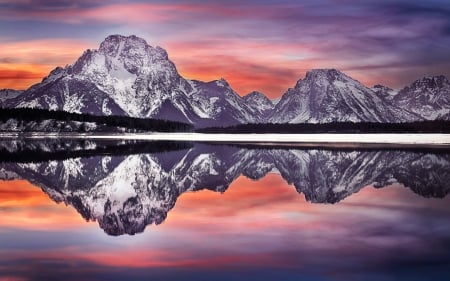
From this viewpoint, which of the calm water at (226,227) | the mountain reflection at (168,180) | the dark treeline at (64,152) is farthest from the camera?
the dark treeline at (64,152)

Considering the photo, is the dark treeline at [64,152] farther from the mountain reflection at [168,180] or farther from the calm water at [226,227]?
the calm water at [226,227]

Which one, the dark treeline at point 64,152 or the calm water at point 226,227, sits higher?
the dark treeline at point 64,152

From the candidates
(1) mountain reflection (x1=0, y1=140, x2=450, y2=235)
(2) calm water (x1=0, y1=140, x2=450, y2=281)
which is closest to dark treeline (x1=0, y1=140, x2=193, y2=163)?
(1) mountain reflection (x1=0, y1=140, x2=450, y2=235)

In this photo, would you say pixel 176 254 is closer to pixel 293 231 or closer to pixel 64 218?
pixel 293 231

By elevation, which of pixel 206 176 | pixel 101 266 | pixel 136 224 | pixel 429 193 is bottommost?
pixel 101 266

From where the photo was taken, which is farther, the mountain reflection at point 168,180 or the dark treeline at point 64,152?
the dark treeline at point 64,152

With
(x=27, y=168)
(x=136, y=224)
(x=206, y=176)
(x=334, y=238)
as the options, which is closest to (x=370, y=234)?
(x=334, y=238)

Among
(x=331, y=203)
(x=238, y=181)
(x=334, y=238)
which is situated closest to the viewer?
(x=334, y=238)

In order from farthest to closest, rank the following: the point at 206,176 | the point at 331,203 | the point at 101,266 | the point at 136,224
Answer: the point at 206,176 < the point at 331,203 < the point at 136,224 < the point at 101,266

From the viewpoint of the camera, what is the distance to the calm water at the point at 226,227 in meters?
17.6

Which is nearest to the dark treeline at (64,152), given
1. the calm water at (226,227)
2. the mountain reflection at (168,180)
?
the mountain reflection at (168,180)

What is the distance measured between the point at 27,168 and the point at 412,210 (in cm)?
3581

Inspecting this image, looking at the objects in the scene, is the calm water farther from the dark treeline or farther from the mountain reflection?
the dark treeline

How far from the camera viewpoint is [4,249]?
20.1 metres
